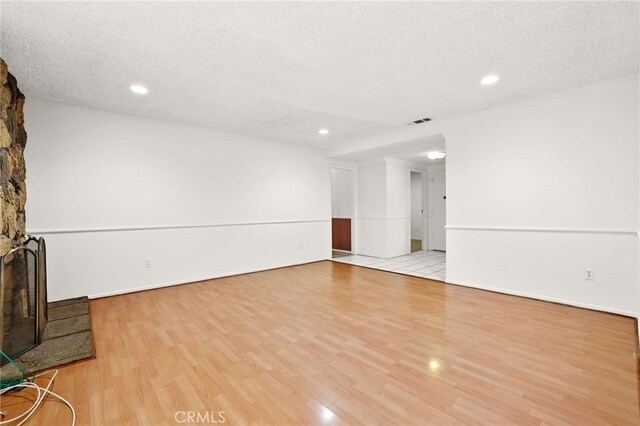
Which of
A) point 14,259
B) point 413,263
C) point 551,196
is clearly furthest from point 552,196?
point 14,259

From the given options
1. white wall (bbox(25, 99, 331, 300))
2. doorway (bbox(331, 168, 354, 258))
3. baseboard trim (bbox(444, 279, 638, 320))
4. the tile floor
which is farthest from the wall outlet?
doorway (bbox(331, 168, 354, 258))

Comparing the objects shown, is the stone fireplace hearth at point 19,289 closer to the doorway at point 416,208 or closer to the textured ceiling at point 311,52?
the textured ceiling at point 311,52

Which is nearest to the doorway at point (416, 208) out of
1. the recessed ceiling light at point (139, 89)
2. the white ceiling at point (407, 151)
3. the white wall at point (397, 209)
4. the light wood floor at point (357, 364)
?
the white ceiling at point (407, 151)

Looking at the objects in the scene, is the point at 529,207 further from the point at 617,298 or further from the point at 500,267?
the point at 617,298

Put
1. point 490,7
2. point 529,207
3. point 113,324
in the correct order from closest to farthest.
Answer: point 490,7 → point 113,324 → point 529,207

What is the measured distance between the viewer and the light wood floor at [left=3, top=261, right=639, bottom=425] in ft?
5.16

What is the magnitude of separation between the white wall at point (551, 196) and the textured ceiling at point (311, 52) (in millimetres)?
343

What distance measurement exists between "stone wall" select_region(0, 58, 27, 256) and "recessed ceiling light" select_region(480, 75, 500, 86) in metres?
4.24

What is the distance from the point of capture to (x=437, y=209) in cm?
748

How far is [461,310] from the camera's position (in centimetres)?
309

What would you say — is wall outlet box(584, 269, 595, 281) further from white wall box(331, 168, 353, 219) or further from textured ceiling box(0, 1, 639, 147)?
white wall box(331, 168, 353, 219)

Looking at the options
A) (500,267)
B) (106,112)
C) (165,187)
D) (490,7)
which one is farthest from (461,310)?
(106,112)

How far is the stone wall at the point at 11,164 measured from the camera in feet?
7.14

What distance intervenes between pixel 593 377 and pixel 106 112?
A: 5.56m
